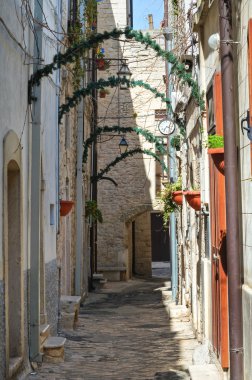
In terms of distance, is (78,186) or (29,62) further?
(78,186)

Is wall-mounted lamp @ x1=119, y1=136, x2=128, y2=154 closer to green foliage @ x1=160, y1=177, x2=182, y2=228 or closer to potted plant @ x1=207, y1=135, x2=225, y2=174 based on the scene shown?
green foliage @ x1=160, y1=177, x2=182, y2=228

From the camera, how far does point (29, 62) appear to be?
8484 millimetres

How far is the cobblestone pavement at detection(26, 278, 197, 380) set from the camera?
8492 millimetres

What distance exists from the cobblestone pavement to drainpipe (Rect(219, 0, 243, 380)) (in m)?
2.53

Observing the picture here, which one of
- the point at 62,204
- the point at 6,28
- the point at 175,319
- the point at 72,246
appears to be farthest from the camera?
the point at 72,246

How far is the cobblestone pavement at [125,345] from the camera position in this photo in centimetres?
849

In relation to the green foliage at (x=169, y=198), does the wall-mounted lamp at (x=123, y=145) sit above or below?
above

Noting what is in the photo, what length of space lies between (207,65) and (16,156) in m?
2.36

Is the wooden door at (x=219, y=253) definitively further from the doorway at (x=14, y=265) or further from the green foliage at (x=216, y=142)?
the doorway at (x=14, y=265)

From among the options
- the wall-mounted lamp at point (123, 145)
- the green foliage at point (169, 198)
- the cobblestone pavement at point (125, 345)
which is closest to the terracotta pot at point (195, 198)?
the cobblestone pavement at point (125, 345)

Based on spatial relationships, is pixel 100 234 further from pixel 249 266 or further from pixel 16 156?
pixel 249 266

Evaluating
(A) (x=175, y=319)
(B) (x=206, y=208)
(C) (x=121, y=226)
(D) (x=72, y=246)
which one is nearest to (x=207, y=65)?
(B) (x=206, y=208)

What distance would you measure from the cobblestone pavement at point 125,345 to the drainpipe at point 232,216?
2530 millimetres

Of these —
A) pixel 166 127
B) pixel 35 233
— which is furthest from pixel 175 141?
pixel 35 233
